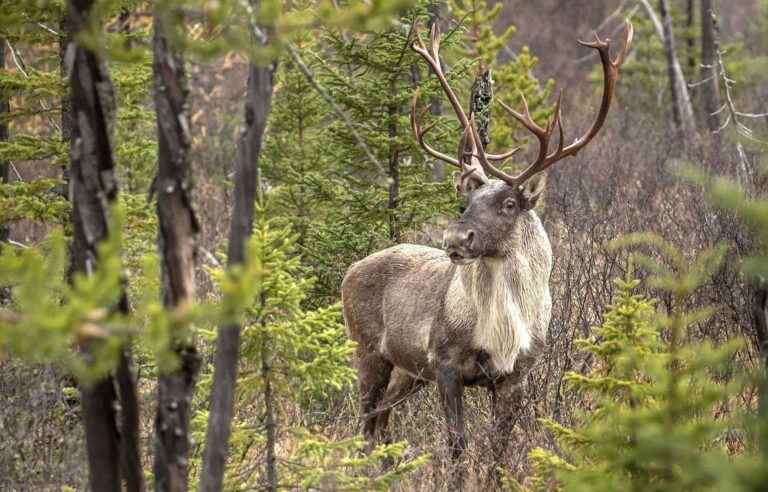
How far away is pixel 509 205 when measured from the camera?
6.37 m

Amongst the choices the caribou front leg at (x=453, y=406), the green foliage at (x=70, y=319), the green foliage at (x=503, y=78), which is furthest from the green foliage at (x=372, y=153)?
the green foliage at (x=70, y=319)

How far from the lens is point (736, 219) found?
840 centimetres

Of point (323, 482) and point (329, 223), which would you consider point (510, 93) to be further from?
point (323, 482)

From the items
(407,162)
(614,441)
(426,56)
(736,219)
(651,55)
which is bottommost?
(614,441)

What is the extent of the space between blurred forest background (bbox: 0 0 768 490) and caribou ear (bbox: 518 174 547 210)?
556 mm

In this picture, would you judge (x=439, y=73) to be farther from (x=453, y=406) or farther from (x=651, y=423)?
(x=651, y=423)

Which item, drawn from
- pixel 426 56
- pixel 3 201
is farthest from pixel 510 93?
pixel 3 201

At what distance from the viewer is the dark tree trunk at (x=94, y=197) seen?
363 cm

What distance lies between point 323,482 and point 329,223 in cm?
420

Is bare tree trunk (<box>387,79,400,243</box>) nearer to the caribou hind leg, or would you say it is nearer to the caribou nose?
the caribou hind leg

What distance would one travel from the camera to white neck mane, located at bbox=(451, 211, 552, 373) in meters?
6.27

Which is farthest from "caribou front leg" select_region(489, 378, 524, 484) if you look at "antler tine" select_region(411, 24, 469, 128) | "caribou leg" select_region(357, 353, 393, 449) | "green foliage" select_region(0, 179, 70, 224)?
"green foliage" select_region(0, 179, 70, 224)

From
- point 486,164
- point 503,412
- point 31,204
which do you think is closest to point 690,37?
point 486,164

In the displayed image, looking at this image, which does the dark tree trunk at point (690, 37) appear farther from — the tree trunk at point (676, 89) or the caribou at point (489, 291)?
the caribou at point (489, 291)
